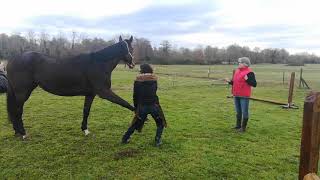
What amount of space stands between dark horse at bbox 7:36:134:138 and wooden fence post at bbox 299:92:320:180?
4644 millimetres

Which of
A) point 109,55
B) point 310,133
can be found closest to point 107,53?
point 109,55

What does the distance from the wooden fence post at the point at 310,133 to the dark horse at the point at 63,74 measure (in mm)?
4644

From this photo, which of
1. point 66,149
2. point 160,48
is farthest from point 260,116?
point 160,48

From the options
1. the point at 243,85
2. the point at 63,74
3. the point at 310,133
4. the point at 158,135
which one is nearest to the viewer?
the point at 310,133

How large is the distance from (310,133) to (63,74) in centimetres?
554

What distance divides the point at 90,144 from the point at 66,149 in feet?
1.81

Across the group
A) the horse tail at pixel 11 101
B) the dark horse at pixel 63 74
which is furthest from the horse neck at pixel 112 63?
the horse tail at pixel 11 101

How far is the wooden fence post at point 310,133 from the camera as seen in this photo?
3.23 m

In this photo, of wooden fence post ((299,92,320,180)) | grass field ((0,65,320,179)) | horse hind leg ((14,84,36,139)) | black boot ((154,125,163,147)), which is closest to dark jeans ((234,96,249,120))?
grass field ((0,65,320,179))

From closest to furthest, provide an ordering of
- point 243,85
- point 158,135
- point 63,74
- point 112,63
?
point 158,135
point 63,74
point 112,63
point 243,85

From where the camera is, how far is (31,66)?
754 centimetres

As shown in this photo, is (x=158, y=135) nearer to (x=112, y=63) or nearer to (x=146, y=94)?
(x=146, y=94)

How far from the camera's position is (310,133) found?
10.8 feet

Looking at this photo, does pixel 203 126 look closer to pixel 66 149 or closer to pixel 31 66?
pixel 66 149
